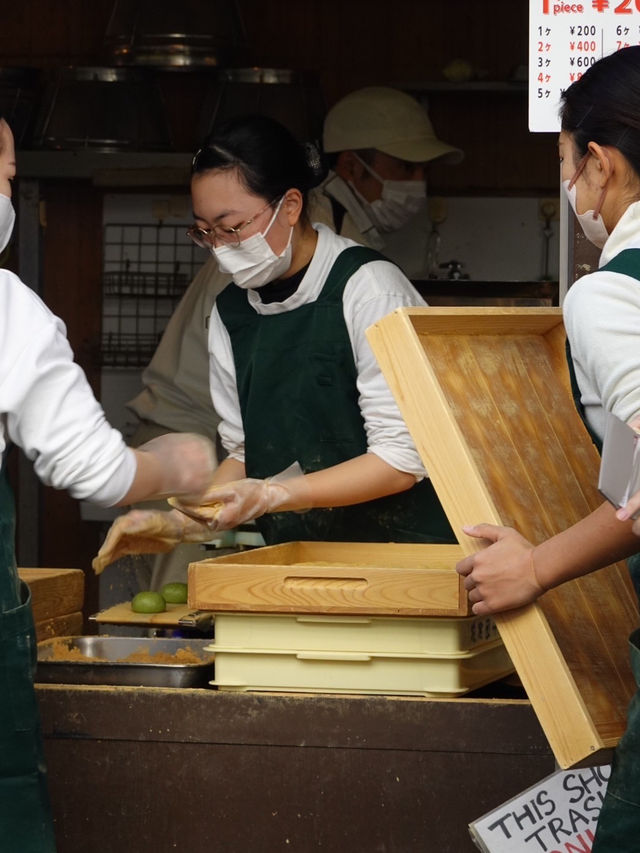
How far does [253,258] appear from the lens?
320cm

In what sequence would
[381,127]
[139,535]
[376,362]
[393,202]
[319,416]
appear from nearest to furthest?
[139,535], [376,362], [319,416], [381,127], [393,202]

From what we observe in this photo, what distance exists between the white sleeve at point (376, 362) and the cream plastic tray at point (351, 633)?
592mm

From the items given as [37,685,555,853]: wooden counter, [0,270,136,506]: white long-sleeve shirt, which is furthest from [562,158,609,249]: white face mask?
→ [37,685,555,853]: wooden counter

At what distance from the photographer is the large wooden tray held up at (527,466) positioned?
6.79ft

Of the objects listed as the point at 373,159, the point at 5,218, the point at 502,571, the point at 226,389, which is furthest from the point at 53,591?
the point at 373,159

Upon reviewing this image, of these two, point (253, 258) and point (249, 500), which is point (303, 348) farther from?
point (249, 500)

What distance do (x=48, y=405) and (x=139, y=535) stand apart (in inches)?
27.8

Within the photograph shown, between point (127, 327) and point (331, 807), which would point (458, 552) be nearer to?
point (331, 807)

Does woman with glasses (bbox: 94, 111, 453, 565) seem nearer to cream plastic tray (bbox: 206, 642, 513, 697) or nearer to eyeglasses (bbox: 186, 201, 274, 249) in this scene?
eyeglasses (bbox: 186, 201, 274, 249)

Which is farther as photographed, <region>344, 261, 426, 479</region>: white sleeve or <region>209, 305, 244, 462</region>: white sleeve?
<region>209, 305, 244, 462</region>: white sleeve

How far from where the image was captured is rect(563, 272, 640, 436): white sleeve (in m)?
1.82

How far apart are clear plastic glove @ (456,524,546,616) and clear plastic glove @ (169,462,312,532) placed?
784 mm

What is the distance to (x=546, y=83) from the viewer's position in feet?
9.06

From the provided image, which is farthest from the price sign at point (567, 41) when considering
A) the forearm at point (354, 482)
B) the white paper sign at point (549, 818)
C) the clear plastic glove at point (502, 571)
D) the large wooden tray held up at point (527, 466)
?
the white paper sign at point (549, 818)
